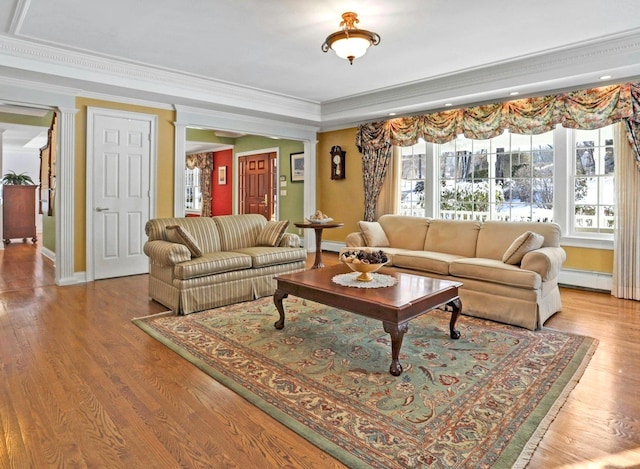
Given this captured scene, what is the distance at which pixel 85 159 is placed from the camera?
5.11 metres

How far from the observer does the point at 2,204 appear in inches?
340

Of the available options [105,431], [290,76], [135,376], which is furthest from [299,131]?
[105,431]

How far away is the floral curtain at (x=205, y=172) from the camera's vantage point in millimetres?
10766

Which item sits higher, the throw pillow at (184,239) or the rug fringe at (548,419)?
the throw pillow at (184,239)

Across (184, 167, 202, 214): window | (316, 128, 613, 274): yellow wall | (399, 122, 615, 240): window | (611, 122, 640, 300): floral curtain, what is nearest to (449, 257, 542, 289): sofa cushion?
(611, 122, 640, 300): floral curtain

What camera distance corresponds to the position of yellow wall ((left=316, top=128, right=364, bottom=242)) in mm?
7344

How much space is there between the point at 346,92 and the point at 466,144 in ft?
6.40

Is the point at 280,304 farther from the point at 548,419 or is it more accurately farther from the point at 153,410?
the point at 548,419

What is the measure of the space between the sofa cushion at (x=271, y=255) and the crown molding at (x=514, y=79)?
2834mm

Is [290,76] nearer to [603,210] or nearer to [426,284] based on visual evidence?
[426,284]

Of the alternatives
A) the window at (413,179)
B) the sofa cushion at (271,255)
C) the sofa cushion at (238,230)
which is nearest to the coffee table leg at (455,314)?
the sofa cushion at (271,255)

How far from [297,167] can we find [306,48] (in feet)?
13.5

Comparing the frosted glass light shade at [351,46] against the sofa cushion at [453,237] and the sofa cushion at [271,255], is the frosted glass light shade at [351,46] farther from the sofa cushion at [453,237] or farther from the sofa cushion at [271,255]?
the sofa cushion at [453,237]

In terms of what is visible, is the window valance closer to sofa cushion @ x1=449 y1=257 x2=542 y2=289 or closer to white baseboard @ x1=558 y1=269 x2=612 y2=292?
white baseboard @ x1=558 y1=269 x2=612 y2=292
